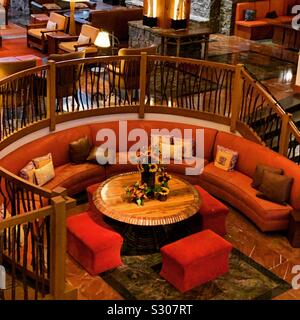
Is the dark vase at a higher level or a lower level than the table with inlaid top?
higher

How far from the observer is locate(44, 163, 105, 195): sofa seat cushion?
820cm

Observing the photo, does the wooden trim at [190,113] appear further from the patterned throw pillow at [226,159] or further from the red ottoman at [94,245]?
the red ottoman at [94,245]

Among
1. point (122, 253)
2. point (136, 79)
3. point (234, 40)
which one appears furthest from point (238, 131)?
point (234, 40)

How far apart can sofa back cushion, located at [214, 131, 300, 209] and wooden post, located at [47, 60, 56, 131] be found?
2.47 m

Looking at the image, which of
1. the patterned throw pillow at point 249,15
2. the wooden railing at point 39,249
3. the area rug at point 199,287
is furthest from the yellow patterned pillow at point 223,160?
the patterned throw pillow at point 249,15

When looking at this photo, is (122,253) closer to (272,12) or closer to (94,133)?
(94,133)

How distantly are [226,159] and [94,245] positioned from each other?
2809 millimetres

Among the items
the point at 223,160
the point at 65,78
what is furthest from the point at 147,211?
the point at 65,78

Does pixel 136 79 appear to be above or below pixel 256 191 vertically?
above

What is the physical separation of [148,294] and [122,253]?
0.89 metres

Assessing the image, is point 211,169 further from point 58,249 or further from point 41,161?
point 58,249

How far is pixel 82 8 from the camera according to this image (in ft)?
57.6

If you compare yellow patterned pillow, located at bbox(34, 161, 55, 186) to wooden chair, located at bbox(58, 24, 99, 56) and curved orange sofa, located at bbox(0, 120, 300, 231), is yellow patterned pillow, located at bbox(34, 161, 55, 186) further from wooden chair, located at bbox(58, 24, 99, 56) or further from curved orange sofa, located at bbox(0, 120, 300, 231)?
wooden chair, located at bbox(58, 24, 99, 56)

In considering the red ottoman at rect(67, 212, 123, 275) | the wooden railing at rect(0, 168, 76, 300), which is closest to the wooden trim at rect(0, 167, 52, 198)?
the wooden railing at rect(0, 168, 76, 300)
